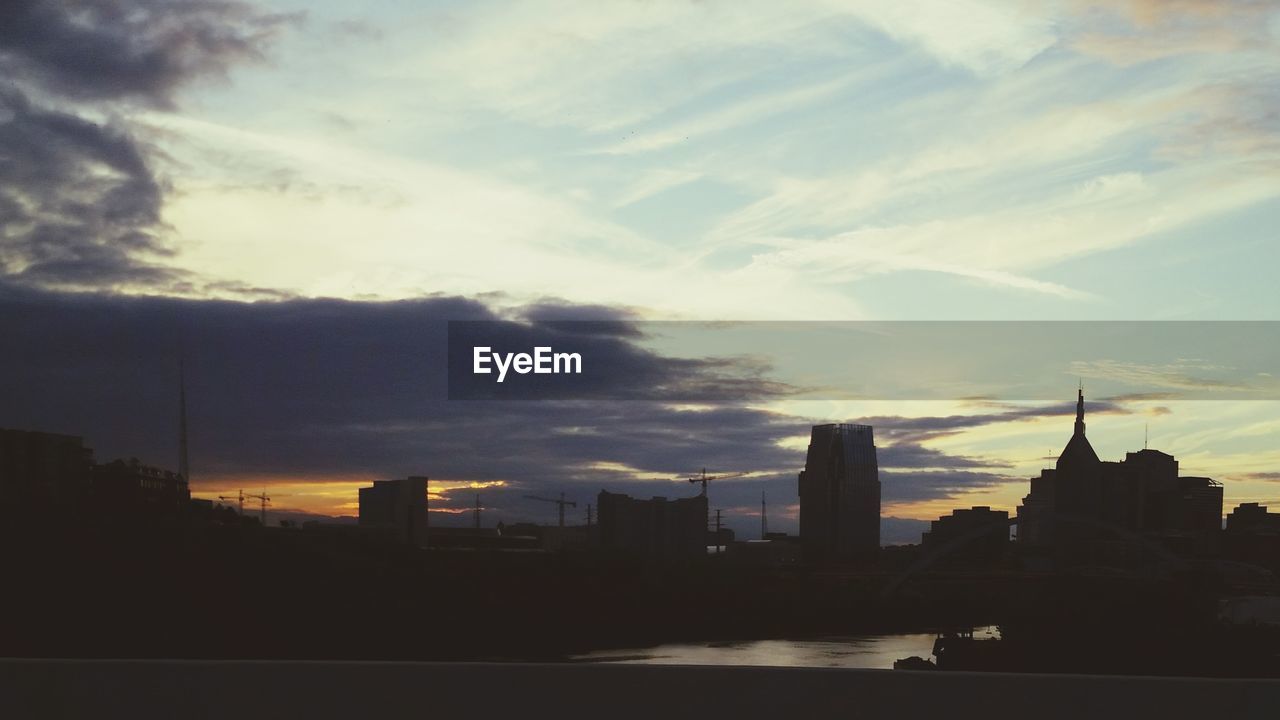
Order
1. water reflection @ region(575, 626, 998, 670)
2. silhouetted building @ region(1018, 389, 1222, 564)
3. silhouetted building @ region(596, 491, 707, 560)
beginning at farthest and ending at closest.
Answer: silhouetted building @ region(596, 491, 707, 560) < silhouetted building @ region(1018, 389, 1222, 564) < water reflection @ region(575, 626, 998, 670)

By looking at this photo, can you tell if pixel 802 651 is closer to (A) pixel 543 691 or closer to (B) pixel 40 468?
(B) pixel 40 468

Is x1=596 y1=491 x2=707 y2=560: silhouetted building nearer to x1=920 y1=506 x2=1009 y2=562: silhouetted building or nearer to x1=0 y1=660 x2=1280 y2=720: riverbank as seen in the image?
x1=920 y1=506 x2=1009 y2=562: silhouetted building

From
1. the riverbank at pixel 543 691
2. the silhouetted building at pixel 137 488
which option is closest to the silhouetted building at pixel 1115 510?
the silhouetted building at pixel 137 488

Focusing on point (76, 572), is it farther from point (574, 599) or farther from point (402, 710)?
point (402, 710)

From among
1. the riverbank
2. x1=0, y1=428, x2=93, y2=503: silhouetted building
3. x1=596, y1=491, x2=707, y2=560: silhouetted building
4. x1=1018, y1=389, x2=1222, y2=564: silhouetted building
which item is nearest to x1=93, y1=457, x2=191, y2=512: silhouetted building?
x1=0, y1=428, x2=93, y2=503: silhouetted building

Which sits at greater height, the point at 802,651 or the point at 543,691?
the point at 543,691

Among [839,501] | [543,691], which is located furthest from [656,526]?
[543,691]
